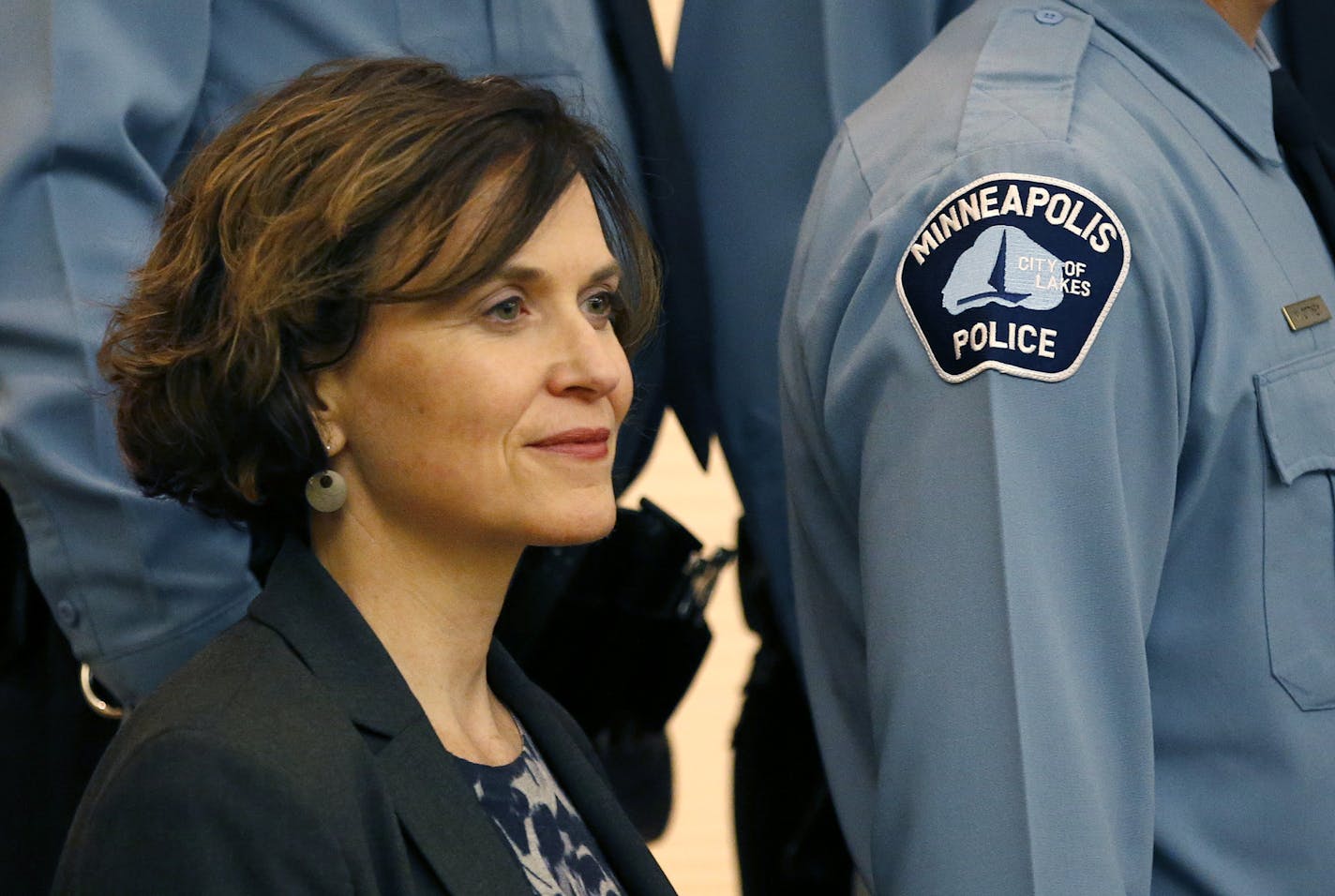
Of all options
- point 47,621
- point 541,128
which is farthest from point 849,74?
point 47,621

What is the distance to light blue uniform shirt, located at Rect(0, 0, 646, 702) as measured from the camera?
148 cm

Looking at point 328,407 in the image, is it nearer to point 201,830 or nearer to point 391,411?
point 391,411

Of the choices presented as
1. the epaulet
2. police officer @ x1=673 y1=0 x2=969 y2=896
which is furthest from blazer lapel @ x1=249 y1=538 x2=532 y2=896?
police officer @ x1=673 y1=0 x2=969 y2=896

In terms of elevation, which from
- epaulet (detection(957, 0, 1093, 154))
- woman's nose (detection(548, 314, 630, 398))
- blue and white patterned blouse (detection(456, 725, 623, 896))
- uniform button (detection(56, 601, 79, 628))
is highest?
epaulet (detection(957, 0, 1093, 154))

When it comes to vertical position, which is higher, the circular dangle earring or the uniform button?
the circular dangle earring

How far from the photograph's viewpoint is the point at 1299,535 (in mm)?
1233

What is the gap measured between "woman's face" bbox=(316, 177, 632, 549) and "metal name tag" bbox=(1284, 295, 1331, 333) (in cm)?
48

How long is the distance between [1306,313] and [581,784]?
624 millimetres

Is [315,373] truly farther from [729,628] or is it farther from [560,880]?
[729,628]

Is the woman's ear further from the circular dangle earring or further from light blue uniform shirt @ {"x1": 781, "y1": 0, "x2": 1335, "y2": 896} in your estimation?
light blue uniform shirt @ {"x1": 781, "y1": 0, "x2": 1335, "y2": 896}

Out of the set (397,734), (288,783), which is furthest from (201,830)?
(397,734)

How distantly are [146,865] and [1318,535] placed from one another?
0.79m

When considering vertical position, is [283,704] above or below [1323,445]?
below

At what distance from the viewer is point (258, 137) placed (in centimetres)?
120
